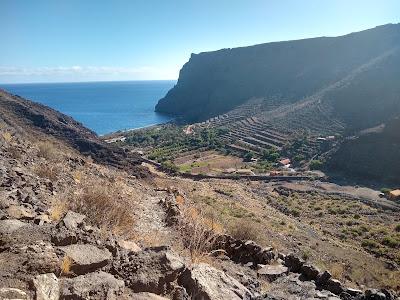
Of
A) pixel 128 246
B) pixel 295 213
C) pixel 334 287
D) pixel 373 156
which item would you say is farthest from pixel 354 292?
pixel 373 156

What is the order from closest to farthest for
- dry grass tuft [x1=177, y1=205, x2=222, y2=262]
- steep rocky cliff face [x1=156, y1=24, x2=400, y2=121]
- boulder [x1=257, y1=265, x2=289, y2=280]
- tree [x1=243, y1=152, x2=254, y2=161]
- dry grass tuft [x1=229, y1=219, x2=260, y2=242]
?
dry grass tuft [x1=177, y1=205, x2=222, y2=262]
boulder [x1=257, y1=265, x2=289, y2=280]
dry grass tuft [x1=229, y1=219, x2=260, y2=242]
tree [x1=243, y1=152, x2=254, y2=161]
steep rocky cliff face [x1=156, y1=24, x2=400, y2=121]

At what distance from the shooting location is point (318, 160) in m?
64.5

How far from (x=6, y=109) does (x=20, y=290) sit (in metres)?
35.8

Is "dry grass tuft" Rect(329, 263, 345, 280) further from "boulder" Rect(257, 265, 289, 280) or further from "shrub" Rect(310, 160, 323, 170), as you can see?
"shrub" Rect(310, 160, 323, 170)

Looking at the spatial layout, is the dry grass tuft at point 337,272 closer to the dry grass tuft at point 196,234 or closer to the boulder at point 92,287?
the dry grass tuft at point 196,234

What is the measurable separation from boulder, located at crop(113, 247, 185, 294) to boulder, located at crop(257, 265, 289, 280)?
3.17 m

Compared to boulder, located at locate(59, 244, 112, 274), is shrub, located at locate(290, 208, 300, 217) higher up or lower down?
lower down

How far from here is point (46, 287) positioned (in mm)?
4199

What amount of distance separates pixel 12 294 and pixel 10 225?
2.09 metres

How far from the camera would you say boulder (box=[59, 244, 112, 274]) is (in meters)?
5.07

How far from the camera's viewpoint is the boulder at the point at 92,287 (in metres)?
4.29

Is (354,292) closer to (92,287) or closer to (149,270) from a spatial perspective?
(149,270)

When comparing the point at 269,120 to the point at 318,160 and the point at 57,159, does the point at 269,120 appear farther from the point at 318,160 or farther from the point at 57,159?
the point at 57,159

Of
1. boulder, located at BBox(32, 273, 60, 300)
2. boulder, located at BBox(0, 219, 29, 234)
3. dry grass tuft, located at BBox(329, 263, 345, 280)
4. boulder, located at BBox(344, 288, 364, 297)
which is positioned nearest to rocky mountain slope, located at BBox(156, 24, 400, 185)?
dry grass tuft, located at BBox(329, 263, 345, 280)
